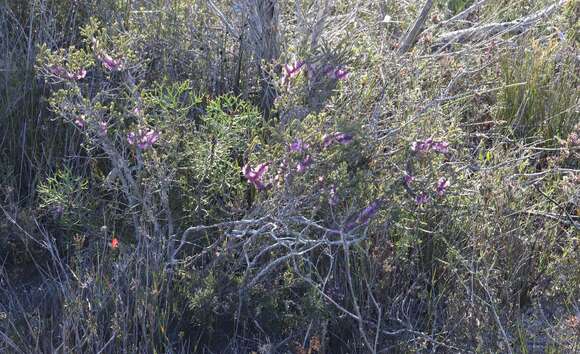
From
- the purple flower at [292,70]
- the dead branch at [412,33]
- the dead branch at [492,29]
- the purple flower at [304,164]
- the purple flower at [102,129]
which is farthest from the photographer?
the dead branch at [492,29]

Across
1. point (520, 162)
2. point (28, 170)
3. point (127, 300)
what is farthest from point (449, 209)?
point (28, 170)

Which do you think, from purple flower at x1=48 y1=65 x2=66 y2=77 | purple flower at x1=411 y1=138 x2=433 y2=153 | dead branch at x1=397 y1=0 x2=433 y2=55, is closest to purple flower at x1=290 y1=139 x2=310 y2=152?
purple flower at x1=411 y1=138 x2=433 y2=153

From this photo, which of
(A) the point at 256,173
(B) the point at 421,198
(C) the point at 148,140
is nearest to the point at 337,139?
(A) the point at 256,173

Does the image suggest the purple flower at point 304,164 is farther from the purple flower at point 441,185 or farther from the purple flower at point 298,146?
the purple flower at point 441,185

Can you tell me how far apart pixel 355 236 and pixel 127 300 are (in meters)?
0.73

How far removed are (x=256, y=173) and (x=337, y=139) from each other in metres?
0.27

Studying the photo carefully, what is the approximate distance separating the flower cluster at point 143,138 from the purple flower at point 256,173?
298 mm

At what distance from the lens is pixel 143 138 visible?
103 inches

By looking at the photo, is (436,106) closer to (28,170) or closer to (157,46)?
(157,46)

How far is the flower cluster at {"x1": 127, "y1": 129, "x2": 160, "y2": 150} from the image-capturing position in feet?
8.59

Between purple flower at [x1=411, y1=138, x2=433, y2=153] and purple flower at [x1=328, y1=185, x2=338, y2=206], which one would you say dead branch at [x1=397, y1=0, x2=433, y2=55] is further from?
purple flower at [x1=328, y1=185, x2=338, y2=206]

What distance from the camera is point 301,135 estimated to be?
2.55 meters

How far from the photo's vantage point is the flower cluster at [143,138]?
2617 millimetres

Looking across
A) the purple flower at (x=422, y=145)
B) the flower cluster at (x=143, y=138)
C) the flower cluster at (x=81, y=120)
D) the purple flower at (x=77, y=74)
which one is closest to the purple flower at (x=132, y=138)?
the flower cluster at (x=143, y=138)
